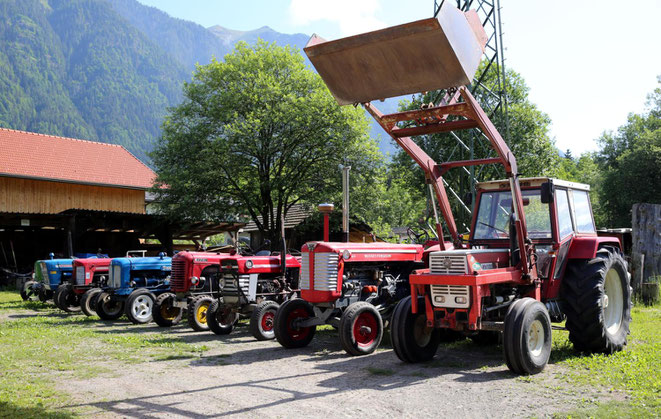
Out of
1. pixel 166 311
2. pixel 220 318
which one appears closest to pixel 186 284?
pixel 166 311

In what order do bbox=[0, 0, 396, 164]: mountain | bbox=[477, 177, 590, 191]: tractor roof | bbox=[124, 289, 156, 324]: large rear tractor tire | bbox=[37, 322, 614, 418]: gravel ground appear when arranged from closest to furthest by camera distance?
bbox=[37, 322, 614, 418]: gravel ground → bbox=[477, 177, 590, 191]: tractor roof → bbox=[124, 289, 156, 324]: large rear tractor tire → bbox=[0, 0, 396, 164]: mountain

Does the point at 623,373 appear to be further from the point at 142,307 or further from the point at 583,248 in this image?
the point at 142,307

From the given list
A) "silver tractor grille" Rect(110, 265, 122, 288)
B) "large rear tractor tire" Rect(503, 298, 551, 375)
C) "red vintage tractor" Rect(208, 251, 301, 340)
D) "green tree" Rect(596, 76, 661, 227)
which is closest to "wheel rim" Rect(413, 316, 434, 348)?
"large rear tractor tire" Rect(503, 298, 551, 375)

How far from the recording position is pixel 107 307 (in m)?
12.2

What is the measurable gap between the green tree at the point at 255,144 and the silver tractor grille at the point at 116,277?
871 cm

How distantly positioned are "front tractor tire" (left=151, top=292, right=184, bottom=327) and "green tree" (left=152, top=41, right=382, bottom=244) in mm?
10366

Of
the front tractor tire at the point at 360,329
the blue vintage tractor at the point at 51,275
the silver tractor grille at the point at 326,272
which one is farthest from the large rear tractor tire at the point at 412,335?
the blue vintage tractor at the point at 51,275

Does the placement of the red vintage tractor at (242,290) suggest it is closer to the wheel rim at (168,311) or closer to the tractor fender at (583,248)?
the wheel rim at (168,311)

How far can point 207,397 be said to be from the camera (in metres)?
5.22

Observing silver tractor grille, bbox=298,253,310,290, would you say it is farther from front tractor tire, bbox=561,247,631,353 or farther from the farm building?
the farm building

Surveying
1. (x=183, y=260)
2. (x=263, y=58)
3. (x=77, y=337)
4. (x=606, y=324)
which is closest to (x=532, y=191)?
(x=606, y=324)

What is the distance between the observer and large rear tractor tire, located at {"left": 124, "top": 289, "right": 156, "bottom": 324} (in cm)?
1142

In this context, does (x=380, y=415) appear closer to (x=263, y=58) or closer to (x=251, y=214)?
(x=251, y=214)

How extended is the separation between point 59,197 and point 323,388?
22.8 m
